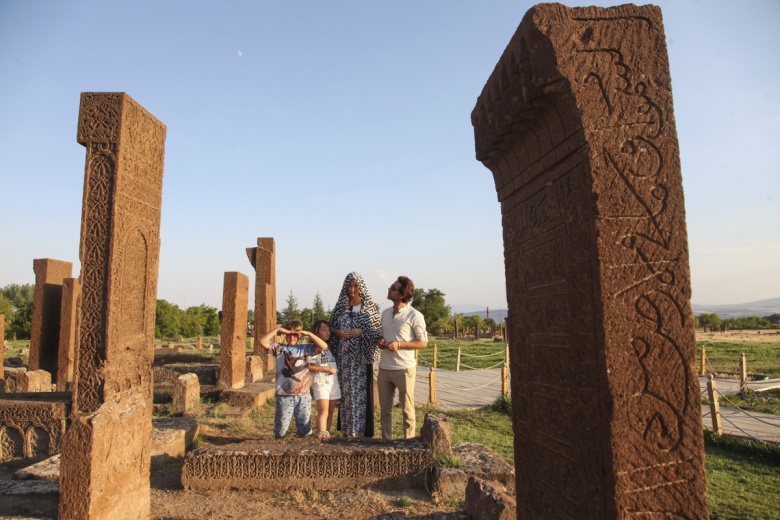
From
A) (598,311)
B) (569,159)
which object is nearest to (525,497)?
(598,311)

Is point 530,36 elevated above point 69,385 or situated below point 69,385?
above

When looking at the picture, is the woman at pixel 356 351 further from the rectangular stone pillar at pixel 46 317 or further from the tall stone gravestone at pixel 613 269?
the rectangular stone pillar at pixel 46 317

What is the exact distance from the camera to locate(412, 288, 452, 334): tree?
51716mm

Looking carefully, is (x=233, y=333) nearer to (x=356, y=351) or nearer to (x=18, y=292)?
(x=356, y=351)

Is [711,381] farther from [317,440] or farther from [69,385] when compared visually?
[69,385]

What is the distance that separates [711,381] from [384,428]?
4507 millimetres

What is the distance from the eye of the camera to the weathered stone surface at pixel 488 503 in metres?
3.05

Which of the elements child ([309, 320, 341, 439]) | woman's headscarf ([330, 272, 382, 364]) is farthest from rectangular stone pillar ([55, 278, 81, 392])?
woman's headscarf ([330, 272, 382, 364])

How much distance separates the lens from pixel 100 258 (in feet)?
13.8

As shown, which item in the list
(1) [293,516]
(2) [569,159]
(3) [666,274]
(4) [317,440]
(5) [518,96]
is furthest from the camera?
(4) [317,440]

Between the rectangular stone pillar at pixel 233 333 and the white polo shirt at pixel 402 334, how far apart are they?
6.30m

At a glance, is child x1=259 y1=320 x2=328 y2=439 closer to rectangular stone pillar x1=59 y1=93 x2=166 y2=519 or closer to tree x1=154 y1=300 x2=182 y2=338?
rectangular stone pillar x1=59 y1=93 x2=166 y2=519

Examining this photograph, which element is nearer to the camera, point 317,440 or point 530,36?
point 530,36

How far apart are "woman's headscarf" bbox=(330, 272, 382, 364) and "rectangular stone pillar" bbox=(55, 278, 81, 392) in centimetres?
690
